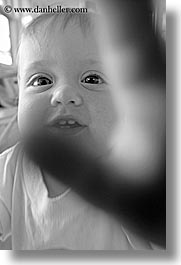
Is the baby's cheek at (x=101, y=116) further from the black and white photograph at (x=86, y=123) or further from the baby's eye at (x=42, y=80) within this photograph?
the baby's eye at (x=42, y=80)

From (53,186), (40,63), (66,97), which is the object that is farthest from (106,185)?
(40,63)

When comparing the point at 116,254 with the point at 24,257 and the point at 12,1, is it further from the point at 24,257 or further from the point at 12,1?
the point at 12,1

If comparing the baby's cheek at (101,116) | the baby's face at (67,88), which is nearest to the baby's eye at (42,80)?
the baby's face at (67,88)

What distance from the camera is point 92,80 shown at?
3.35 feet

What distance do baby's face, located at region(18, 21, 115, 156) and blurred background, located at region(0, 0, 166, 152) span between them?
0.02m

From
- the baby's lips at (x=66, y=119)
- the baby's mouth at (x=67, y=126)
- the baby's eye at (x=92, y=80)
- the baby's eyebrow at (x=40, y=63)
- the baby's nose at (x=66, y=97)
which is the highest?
the baby's eyebrow at (x=40, y=63)

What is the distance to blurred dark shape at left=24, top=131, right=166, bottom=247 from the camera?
1023 millimetres

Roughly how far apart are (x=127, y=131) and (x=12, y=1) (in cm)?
46

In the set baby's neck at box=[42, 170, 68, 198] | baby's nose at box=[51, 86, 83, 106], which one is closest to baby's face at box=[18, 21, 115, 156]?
baby's nose at box=[51, 86, 83, 106]

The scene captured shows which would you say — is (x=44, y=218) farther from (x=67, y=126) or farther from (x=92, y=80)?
(x=92, y=80)

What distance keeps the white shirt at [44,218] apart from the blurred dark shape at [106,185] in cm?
3

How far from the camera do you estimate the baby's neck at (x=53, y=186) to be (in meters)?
1.03

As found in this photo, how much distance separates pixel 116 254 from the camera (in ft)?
3.50

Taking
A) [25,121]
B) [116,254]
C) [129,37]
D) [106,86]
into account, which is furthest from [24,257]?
[129,37]
